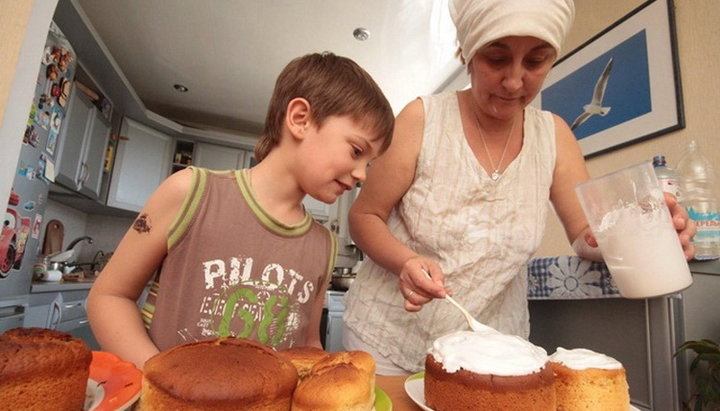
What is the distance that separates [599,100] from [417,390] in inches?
69.6

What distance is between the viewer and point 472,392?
464mm

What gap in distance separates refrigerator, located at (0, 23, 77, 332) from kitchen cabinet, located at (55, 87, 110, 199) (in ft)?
1.39

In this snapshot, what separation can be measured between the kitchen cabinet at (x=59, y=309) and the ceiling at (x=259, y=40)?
193cm

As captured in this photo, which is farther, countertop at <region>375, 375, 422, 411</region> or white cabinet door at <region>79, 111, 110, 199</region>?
white cabinet door at <region>79, 111, 110, 199</region>

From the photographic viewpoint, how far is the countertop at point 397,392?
49cm

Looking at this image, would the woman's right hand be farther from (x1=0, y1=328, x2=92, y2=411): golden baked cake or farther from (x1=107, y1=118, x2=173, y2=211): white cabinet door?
(x1=107, y1=118, x2=173, y2=211): white cabinet door

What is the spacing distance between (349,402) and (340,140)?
0.55 metres

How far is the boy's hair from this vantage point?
85cm

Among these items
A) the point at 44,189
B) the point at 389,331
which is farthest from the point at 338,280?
the point at 389,331

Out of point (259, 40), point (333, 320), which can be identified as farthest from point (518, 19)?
point (333, 320)

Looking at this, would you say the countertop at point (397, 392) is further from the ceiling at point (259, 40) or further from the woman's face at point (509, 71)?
the ceiling at point (259, 40)

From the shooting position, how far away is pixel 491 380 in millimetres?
456

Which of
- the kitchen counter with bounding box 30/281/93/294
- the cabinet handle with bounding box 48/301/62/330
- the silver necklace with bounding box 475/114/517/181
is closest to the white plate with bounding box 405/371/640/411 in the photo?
the silver necklace with bounding box 475/114/517/181

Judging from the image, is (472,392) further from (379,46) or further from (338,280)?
(338,280)
